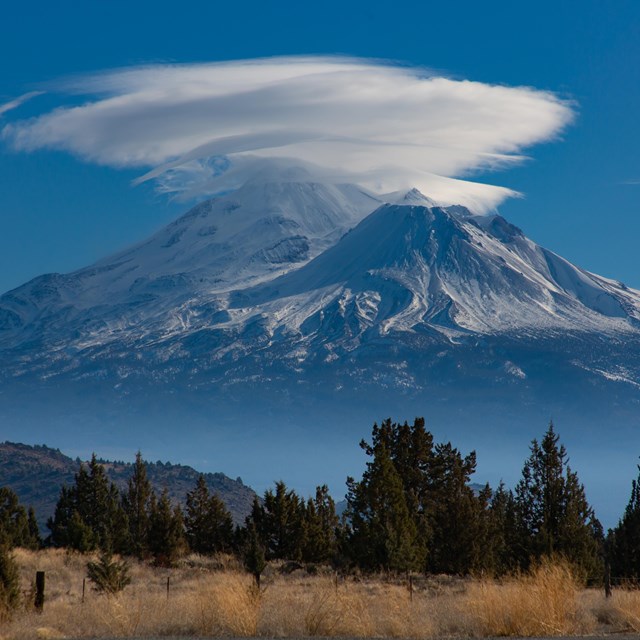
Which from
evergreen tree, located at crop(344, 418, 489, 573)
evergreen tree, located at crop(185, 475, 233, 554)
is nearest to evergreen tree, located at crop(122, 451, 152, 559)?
evergreen tree, located at crop(185, 475, 233, 554)

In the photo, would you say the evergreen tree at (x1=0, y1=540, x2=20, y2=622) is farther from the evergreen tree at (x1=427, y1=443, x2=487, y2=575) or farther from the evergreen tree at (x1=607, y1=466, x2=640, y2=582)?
the evergreen tree at (x1=607, y1=466, x2=640, y2=582)

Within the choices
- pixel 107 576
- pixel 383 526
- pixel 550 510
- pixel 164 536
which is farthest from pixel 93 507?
pixel 107 576

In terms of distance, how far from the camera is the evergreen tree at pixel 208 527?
244 feet

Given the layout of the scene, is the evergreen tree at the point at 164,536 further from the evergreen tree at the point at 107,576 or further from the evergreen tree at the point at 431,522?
the evergreen tree at the point at 107,576

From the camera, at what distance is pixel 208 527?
77.8m

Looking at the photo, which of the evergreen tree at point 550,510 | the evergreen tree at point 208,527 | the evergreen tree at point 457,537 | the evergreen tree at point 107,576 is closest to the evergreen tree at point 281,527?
the evergreen tree at point 208,527

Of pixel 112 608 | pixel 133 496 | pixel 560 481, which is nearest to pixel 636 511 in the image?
pixel 560 481

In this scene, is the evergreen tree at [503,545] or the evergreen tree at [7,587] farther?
the evergreen tree at [503,545]

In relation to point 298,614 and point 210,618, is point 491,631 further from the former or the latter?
point 210,618

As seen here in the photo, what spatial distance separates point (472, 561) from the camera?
5562 centimetres

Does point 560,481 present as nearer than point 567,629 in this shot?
No

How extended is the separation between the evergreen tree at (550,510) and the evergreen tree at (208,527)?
23.9 m

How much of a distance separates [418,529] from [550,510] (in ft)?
29.5

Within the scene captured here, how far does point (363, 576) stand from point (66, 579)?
45.1ft
